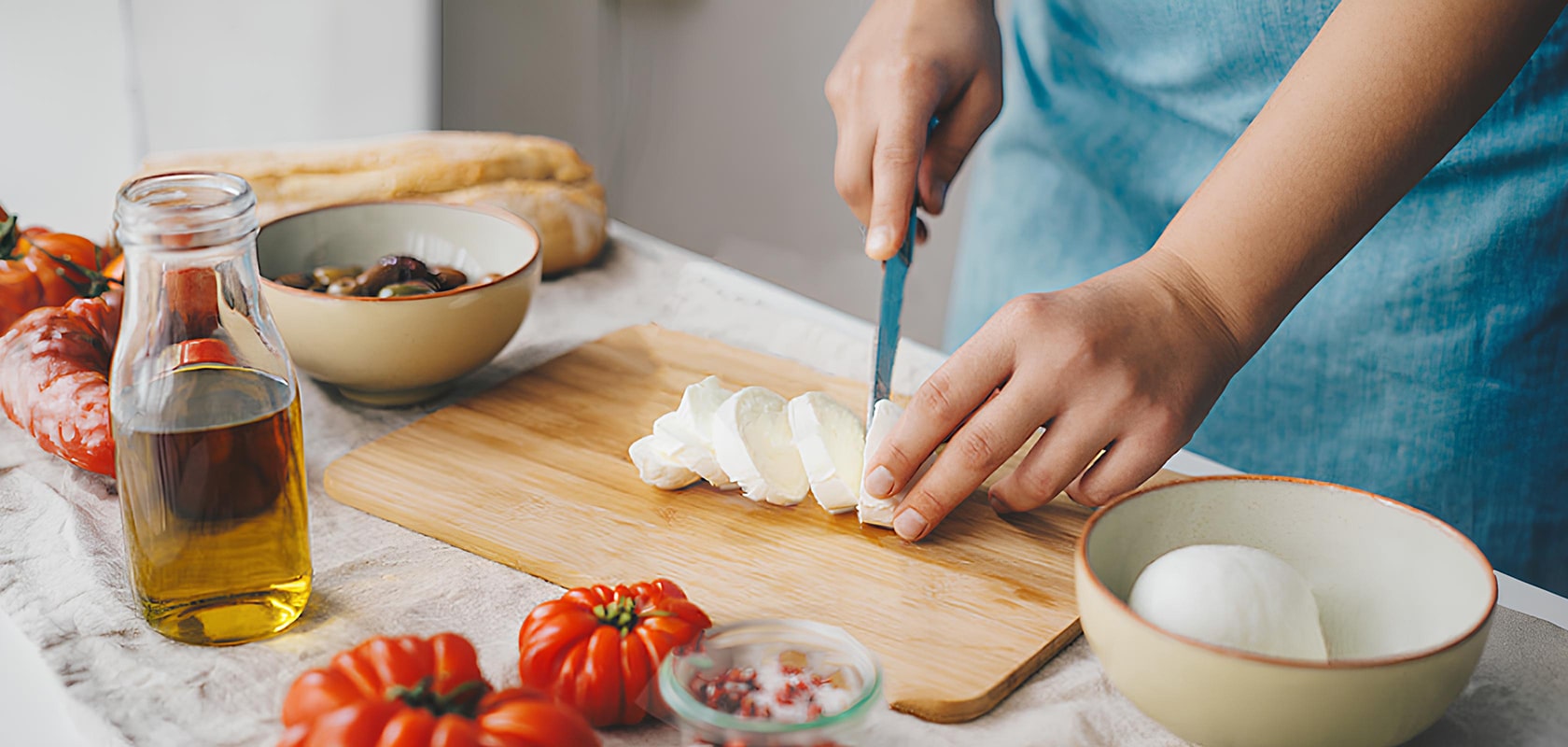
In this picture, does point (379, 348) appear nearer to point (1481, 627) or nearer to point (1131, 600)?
point (1131, 600)

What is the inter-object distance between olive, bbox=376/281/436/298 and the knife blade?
475mm

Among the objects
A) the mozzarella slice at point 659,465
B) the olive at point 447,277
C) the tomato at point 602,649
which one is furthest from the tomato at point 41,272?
the tomato at point 602,649

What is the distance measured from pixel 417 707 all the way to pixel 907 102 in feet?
2.57

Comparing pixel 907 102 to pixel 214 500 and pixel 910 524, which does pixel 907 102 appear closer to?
pixel 910 524

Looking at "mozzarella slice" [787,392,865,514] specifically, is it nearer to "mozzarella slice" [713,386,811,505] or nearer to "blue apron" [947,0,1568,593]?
"mozzarella slice" [713,386,811,505]

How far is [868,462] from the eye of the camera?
1031 millimetres

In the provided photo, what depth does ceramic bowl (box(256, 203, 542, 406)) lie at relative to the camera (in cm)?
120

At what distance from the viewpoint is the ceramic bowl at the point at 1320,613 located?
27.1 inches

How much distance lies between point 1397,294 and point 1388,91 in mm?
479

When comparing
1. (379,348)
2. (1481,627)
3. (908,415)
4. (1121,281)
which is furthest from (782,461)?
(1481,627)

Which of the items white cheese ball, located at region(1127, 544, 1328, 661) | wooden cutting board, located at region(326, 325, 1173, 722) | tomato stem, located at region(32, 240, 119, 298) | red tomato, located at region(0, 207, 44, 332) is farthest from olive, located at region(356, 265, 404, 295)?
white cheese ball, located at region(1127, 544, 1328, 661)

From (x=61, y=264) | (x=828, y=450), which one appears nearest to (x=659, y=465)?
(x=828, y=450)

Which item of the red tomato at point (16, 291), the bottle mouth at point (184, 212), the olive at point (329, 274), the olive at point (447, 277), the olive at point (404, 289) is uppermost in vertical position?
the bottle mouth at point (184, 212)

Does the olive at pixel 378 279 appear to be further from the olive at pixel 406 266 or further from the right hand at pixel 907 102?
the right hand at pixel 907 102
